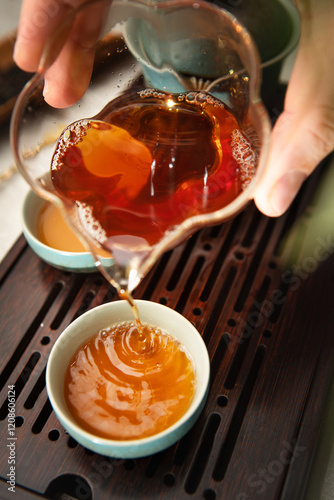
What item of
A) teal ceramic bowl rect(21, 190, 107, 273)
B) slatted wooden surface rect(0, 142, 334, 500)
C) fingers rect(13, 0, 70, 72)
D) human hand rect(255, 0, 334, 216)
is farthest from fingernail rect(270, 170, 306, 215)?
fingers rect(13, 0, 70, 72)

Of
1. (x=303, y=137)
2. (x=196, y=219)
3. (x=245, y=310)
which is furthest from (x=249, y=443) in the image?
(x=303, y=137)

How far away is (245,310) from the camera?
95cm

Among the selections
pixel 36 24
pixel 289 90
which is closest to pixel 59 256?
pixel 36 24

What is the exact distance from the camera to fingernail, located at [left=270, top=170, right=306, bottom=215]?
2.77 feet

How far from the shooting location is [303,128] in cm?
89

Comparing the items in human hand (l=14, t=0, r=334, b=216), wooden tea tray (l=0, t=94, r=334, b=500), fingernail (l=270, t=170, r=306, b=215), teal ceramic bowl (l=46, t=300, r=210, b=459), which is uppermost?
human hand (l=14, t=0, r=334, b=216)

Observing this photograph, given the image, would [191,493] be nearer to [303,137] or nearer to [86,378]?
[86,378]

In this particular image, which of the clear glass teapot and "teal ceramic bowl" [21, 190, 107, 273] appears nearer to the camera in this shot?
the clear glass teapot

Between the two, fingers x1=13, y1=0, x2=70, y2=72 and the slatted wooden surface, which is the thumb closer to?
the slatted wooden surface

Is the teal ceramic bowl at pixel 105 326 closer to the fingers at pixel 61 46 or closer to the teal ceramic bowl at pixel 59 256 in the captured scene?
the teal ceramic bowl at pixel 59 256

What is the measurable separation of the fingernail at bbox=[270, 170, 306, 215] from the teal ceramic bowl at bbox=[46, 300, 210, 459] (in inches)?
9.3

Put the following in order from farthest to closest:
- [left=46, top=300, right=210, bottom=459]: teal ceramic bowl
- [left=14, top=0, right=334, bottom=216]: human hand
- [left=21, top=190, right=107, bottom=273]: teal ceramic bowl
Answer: [left=21, top=190, right=107, bottom=273]: teal ceramic bowl
[left=14, top=0, right=334, bottom=216]: human hand
[left=46, top=300, right=210, bottom=459]: teal ceramic bowl

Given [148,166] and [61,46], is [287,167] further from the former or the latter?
[61,46]

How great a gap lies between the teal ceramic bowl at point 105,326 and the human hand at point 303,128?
24cm
